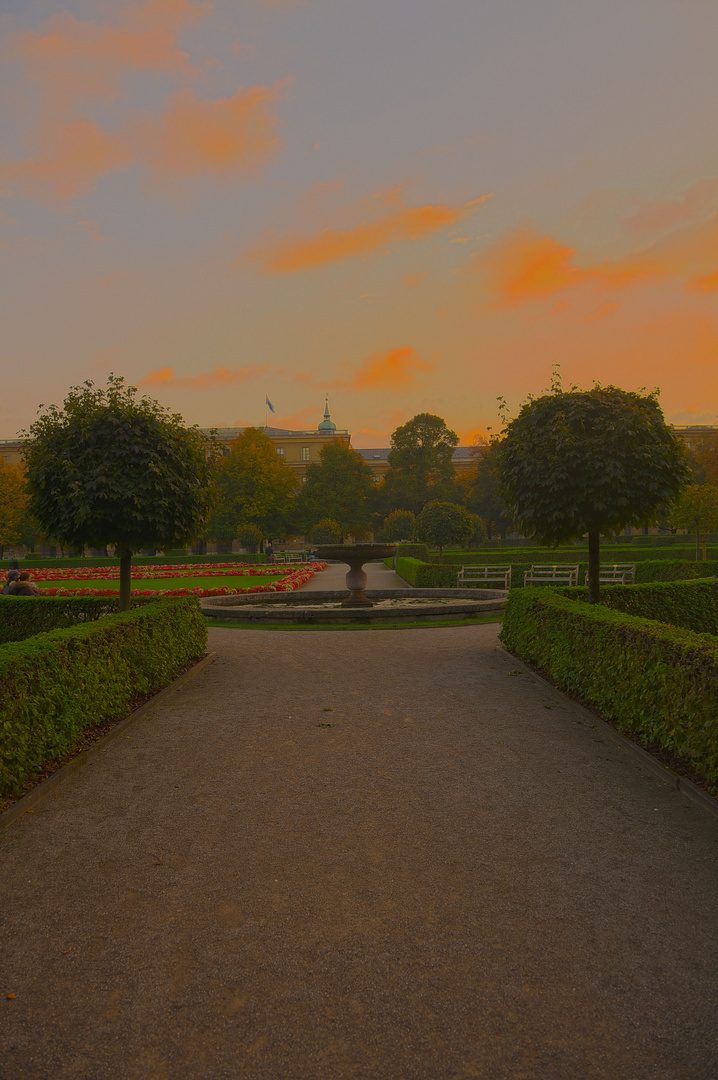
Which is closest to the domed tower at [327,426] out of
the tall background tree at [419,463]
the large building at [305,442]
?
the large building at [305,442]

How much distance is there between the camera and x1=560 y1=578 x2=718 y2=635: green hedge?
12.3 metres

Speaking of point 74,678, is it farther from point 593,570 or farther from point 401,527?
point 401,527

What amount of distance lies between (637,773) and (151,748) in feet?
13.0

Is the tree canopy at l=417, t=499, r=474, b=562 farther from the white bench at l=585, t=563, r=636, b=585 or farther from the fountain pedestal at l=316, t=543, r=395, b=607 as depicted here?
the fountain pedestal at l=316, t=543, r=395, b=607

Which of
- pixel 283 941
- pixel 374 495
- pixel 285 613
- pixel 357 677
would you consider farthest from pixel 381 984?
pixel 374 495

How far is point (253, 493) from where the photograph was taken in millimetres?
62031

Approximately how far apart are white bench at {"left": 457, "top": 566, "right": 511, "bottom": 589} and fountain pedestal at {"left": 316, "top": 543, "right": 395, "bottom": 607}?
21.2 ft

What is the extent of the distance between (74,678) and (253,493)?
5636 centimetres

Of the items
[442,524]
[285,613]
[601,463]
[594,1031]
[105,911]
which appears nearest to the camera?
[594,1031]

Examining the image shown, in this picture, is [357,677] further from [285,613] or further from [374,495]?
[374,495]

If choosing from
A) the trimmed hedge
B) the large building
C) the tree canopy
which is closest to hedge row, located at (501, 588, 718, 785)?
the trimmed hedge

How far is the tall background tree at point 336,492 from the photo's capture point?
66.7m

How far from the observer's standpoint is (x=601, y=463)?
10812 mm

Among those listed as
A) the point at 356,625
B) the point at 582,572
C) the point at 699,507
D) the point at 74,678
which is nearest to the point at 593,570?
the point at 356,625
